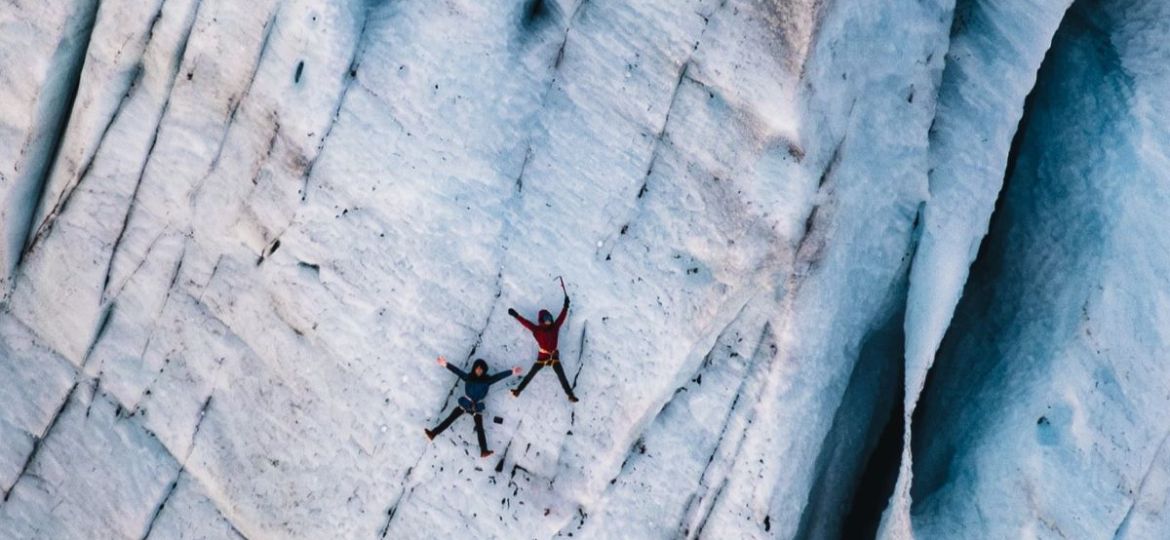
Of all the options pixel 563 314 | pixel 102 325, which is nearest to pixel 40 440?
pixel 102 325

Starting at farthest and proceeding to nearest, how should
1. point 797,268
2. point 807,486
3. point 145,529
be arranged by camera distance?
1. point 145,529
2. point 807,486
3. point 797,268

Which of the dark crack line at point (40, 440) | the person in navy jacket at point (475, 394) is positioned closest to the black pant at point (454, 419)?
the person in navy jacket at point (475, 394)

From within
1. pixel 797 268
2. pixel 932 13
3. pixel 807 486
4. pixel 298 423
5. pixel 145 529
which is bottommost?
pixel 145 529

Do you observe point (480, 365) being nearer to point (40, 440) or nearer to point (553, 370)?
point (553, 370)

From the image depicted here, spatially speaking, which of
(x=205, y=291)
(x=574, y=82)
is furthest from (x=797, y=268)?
(x=205, y=291)

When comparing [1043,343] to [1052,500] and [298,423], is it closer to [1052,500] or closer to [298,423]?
[1052,500]

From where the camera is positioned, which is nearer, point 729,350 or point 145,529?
point 729,350

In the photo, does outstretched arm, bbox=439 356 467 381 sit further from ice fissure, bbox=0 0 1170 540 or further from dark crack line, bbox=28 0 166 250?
dark crack line, bbox=28 0 166 250
